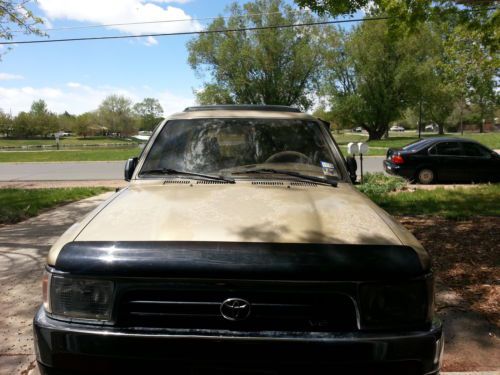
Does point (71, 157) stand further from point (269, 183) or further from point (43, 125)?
point (43, 125)

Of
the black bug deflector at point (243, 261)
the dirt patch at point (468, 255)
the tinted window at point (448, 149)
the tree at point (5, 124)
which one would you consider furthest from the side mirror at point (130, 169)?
the tree at point (5, 124)

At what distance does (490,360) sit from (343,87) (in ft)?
168

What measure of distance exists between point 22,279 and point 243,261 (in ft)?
13.6

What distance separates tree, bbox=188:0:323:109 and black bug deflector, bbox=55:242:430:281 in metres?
45.4

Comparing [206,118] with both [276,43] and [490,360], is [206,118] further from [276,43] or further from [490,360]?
[276,43]

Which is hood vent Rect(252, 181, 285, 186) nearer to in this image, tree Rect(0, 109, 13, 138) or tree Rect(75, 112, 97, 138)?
tree Rect(0, 109, 13, 138)

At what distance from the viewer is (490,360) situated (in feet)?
10.9

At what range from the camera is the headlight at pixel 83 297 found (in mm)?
2033

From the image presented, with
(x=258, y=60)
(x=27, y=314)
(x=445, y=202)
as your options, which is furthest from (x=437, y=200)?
(x=258, y=60)

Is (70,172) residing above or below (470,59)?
below

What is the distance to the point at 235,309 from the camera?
198cm

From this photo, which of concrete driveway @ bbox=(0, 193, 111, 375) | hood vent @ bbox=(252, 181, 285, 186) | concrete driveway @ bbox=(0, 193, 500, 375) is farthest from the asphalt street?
hood vent @ bbox=(252, 181, 285, 186)

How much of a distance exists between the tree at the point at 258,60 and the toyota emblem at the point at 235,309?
45.5 meters

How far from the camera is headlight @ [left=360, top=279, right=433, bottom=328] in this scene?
2.01 metres
